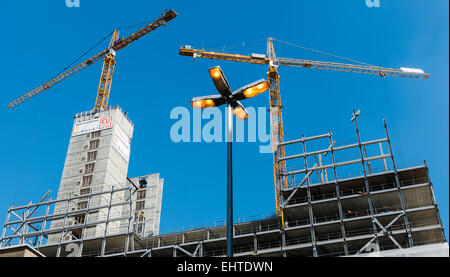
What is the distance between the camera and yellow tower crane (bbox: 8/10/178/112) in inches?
4078

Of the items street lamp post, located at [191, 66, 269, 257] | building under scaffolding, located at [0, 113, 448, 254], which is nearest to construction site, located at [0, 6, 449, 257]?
building under scaffolding, located at [0, 113, 448, 254]

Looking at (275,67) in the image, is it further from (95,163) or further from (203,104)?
(203,104)

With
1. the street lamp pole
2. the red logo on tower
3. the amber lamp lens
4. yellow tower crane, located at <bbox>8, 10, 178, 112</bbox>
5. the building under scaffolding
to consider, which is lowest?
the street lamp pole

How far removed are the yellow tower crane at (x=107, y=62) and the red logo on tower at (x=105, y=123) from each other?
17.6 m

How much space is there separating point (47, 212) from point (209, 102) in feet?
188

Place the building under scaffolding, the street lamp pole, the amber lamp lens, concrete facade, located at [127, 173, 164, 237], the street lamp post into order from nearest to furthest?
1. the street lamp pole
2. the street lamp post
3. the amber lamp lens
4. the building under scaffolding
5. concrete facade, located at [127, 173, 164, 237]

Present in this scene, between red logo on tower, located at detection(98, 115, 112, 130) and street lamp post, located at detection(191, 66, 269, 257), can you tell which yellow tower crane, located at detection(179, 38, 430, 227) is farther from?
street lamp post, located at detection(191, 66, 269, 257)

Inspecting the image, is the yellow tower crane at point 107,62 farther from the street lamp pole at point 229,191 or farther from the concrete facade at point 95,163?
the street lamp pole at point 229,191

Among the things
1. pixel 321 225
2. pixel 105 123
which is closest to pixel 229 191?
pixel 321 225

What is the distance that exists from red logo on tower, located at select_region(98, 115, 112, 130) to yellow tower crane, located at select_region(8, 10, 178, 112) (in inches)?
695

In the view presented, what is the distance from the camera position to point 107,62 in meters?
109

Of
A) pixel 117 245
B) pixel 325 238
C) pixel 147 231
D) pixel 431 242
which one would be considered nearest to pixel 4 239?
pixel 117 245

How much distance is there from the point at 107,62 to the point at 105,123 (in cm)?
2917
